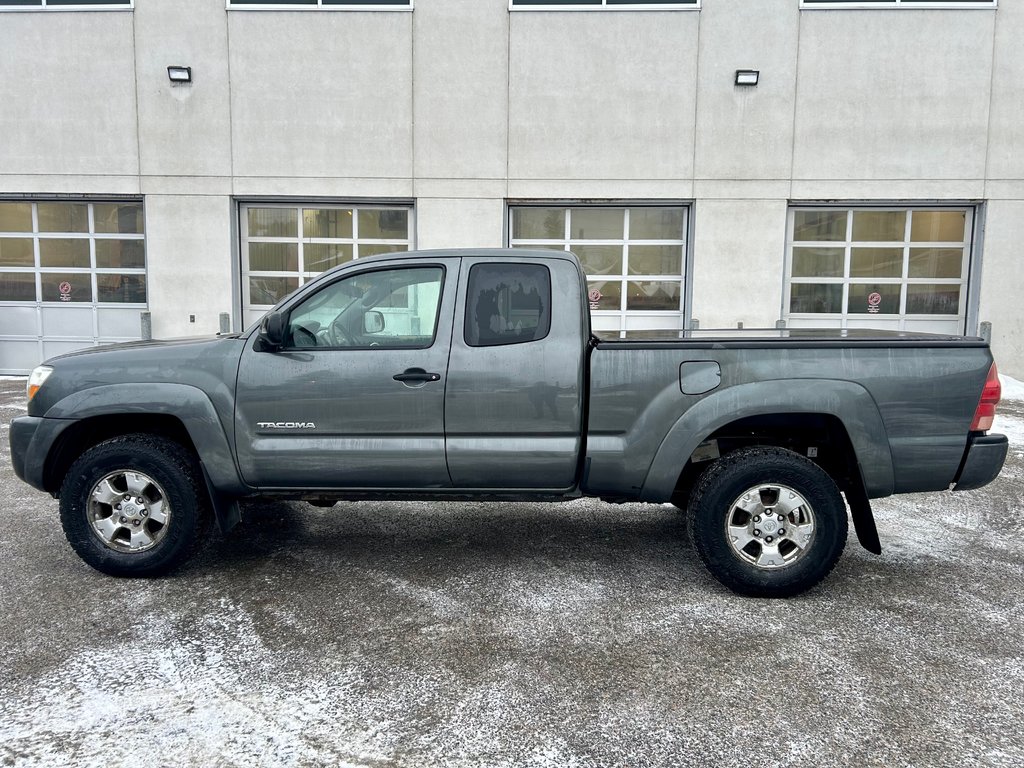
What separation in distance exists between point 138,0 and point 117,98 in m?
1.65

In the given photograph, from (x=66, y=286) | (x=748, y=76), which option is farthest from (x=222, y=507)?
(x=66, y=286)

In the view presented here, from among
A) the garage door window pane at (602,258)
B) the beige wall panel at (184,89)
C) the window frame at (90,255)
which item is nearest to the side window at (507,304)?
the garage door window pane at (602,258)

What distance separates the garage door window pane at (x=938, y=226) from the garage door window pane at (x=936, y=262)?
169 mm

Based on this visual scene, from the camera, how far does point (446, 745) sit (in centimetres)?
281

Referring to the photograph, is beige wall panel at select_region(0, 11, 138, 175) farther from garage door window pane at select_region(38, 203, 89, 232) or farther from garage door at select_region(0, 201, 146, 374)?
garage door at select_region(0, 201, 146, 374)

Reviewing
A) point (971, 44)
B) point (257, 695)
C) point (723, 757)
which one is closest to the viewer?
point (723, 757)

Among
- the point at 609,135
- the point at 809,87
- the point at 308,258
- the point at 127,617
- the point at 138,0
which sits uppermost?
the point at 138,0

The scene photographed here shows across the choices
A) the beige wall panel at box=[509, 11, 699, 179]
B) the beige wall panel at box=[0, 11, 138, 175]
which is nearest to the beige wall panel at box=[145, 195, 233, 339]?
the beige wall panel at box=[0, 11, 138, 175]

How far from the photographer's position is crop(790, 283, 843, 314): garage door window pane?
1295cm

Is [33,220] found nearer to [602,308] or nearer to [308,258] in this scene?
[308,258]

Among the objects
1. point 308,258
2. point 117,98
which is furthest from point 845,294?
point 117,98

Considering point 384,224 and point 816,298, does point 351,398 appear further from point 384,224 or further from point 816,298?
point 816,298

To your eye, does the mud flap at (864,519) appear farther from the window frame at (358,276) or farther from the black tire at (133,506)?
the black tire at (133,506)

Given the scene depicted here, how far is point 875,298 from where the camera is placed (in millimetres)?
12914
